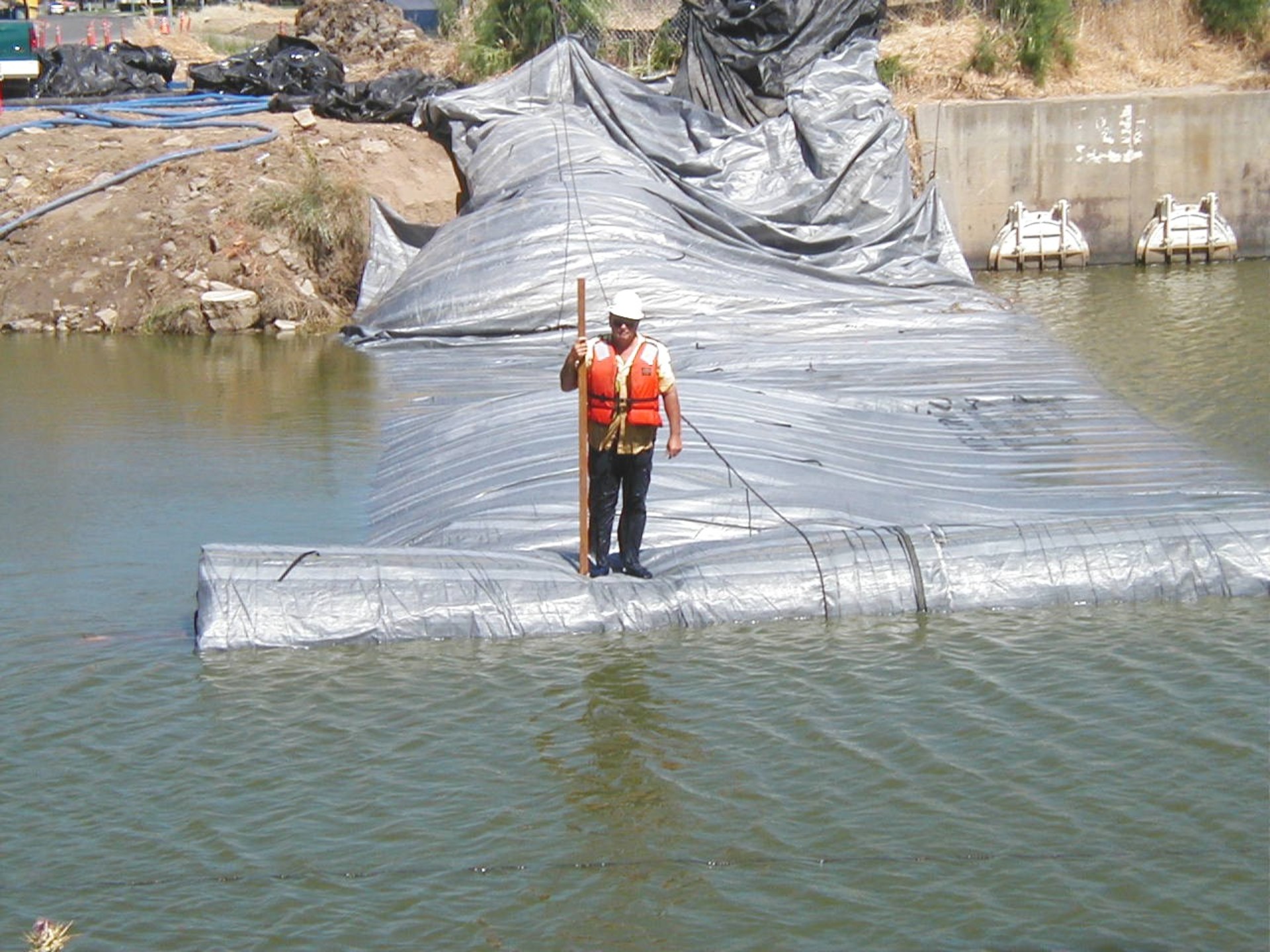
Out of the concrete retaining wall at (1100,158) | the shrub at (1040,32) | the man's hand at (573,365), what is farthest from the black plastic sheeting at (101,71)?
the man's hand at (573,365)

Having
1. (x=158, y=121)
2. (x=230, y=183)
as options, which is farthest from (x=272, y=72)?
(x=230, y=183)

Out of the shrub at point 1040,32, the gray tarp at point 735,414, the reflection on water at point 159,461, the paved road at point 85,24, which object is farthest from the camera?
the paved road at point 85,24

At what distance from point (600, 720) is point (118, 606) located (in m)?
2.69

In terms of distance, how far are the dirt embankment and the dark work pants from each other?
27.6 feet

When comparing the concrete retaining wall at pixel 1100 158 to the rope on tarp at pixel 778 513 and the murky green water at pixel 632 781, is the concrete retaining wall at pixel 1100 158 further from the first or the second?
the murky green water at pixel 632 781

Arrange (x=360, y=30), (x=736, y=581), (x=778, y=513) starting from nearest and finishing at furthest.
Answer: (x=736, y=581) → (x=778, y=513) → (x=360, y=30)

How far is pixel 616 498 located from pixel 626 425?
1.48 feet

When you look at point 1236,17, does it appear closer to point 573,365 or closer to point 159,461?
point 159,461

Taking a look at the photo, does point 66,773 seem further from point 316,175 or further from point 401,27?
point 401,27

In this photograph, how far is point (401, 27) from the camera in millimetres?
21578

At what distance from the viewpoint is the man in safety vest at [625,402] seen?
694 cm

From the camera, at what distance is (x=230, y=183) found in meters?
16.2

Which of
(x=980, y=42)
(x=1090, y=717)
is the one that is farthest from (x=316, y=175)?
(x=1090, y=717)

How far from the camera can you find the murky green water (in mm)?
4941
